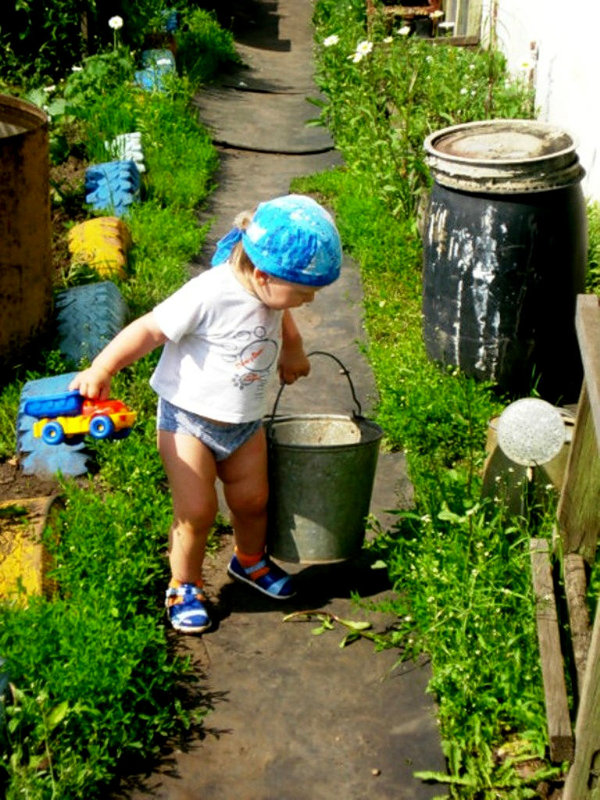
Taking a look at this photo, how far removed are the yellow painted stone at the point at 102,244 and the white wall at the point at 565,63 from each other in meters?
2.39

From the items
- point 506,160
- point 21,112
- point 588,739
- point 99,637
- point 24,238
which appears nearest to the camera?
point 588,739

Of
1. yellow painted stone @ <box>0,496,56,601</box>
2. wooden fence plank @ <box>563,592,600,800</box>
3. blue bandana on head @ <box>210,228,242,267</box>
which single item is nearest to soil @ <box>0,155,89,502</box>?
yellow painted stone @ <box>0,496,56,601</box>

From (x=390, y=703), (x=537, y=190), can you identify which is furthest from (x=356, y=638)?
(x=537, y=190)

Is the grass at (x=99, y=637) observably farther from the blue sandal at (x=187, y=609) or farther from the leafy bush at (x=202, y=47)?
the leafy bush at (x=202, y=47)

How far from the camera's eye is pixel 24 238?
208 inches

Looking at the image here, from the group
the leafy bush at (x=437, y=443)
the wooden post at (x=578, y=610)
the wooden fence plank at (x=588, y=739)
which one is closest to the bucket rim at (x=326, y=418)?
the leafy bush at (x=437, y=443)

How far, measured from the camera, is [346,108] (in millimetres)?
9039

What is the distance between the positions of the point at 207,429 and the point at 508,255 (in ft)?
6.28

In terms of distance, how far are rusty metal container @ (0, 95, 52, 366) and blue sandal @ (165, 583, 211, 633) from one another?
186 cm

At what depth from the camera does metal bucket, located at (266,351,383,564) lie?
386cm

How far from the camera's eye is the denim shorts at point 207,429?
3699mm

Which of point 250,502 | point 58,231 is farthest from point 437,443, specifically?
point 58,231

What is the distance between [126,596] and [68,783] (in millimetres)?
836

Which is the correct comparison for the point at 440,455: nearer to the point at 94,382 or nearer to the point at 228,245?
the point at 228,245
